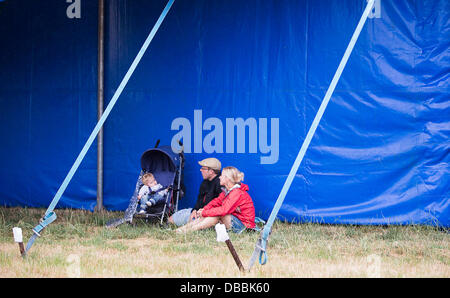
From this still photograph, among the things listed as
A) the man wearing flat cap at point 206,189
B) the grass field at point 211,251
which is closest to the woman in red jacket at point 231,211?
the grass field at point 211,251

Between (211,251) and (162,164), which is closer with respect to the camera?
(211,251)

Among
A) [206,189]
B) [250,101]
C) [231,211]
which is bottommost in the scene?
[231,211]

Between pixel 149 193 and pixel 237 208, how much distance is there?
3.58 ft

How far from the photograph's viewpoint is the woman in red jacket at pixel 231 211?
5.98 meters

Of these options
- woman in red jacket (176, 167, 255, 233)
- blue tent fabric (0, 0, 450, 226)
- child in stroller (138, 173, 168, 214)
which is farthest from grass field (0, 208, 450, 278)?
blue tent fabric (0, 0, 450, 226)

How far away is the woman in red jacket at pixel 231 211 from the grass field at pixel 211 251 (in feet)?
0.41

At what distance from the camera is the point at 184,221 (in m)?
6.35

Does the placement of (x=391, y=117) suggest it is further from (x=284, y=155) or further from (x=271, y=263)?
(x=271, y=263)

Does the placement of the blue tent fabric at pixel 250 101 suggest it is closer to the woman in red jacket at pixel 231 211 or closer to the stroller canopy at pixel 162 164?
the stroller canopy at pixel 162 164

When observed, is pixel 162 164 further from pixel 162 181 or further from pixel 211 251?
pixel 211 251

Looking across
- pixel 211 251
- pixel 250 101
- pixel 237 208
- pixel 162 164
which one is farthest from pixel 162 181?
pixel 211 251

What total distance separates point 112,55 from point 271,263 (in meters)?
4.01

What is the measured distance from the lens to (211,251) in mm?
5078

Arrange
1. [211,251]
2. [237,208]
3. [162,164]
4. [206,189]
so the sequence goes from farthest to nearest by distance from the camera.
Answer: [162,164], [206,189], [237,208], [211,251]
